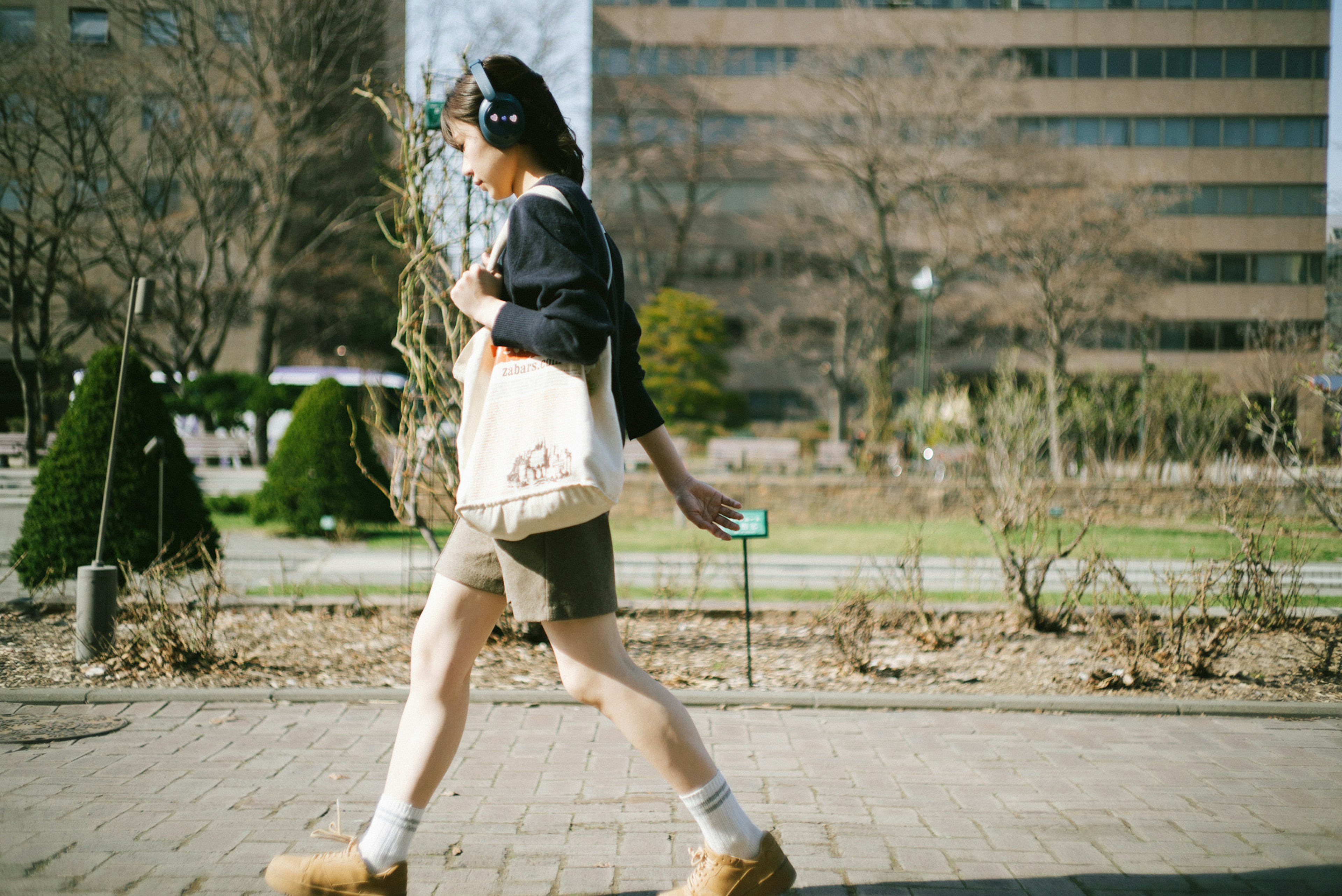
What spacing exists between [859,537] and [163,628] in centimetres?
1033

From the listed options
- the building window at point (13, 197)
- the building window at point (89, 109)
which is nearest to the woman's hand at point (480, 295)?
the building window at point (89, 109)

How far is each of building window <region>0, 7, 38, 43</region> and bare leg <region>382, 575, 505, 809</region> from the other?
21588mm

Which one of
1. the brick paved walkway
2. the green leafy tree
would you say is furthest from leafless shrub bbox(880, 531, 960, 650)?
the green leafy tree

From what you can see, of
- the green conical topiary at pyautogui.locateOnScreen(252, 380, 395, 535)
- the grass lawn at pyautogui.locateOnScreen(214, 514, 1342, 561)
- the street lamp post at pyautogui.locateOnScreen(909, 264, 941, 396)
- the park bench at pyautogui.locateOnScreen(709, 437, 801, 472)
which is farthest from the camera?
the park bench at pyautogui.locateOnScreen(709, 437, 801, 472)

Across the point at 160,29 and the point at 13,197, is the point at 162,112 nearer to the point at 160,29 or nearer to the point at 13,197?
the point at 160,29

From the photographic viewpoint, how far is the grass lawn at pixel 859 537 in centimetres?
1136

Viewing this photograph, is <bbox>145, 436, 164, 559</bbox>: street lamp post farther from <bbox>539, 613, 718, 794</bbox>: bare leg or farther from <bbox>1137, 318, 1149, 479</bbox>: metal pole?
<bbox>1137, 318, 1149, 479</bbox>: metal pole

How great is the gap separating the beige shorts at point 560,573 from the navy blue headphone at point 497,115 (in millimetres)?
914

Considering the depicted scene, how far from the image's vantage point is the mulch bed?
5.39 m

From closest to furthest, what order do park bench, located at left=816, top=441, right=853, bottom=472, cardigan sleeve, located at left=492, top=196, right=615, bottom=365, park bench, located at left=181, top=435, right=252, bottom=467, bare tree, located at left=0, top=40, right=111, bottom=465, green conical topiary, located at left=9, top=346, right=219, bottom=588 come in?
cardigan sleeve, located at left=492, top=196, right=615, bottom=365 → green conical topiary, located at left=9, top=346, right=219, bottom=588 → bare tree, located at left=0, top=40, right=111, bottom=465 → park bench, located at left=181, top=435, right=252, bottom=467 → park bench, located at left=816, top=441, right=853, bottom=472

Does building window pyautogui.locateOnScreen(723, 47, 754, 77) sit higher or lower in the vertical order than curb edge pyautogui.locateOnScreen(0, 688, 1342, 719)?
higher

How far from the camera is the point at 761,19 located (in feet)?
170

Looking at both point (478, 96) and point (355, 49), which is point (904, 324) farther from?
point (478, 96)

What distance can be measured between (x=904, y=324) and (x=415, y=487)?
40661 millimetres
